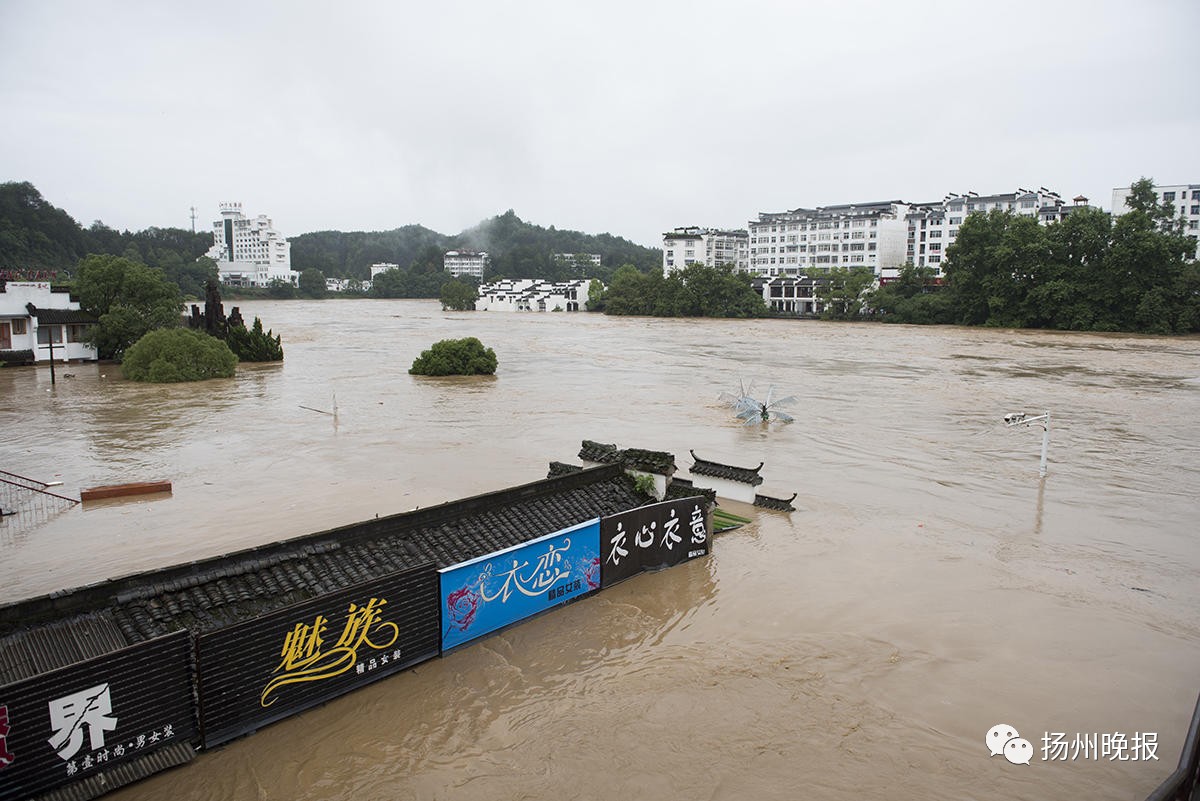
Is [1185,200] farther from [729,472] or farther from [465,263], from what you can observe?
[465,263]

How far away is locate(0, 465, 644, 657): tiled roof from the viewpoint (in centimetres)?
789

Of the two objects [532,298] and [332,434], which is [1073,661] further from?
[532,298]

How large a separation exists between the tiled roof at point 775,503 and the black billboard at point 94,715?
12733 mm

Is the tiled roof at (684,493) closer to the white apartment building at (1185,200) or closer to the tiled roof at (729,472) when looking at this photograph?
the tiled roof at (729,472)

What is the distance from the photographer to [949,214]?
103562 mm

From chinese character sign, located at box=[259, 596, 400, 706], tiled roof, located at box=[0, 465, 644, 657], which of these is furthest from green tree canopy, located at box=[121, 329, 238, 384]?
chinese character sign, located at box=[259, 596, 400, 706]

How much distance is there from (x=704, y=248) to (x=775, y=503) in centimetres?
11462

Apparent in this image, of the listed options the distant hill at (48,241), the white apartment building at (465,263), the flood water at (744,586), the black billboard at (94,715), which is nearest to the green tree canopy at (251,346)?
the flood water at (744,586)

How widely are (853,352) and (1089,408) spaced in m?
24.3

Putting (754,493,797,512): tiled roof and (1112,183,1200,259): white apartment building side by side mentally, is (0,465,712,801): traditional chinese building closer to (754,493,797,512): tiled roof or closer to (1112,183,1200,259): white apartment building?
(754,493,797,512): tiled roof

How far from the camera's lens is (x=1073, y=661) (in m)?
10.6

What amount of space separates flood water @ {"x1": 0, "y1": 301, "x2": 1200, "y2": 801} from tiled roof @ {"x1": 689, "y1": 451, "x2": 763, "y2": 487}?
0.68 meters

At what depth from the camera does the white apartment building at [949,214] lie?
101 meters

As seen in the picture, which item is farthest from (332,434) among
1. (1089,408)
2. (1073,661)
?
(1089,408)
